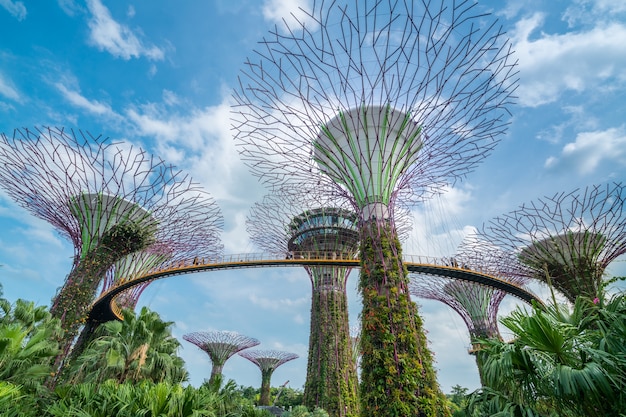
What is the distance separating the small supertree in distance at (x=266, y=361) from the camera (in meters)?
41.4

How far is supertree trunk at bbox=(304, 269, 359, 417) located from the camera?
69.5 ft

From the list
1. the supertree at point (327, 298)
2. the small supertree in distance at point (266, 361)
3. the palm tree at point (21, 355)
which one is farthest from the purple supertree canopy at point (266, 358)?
the palm tree at point (21, 355)

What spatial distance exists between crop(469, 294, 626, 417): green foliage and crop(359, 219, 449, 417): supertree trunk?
2.29 metres

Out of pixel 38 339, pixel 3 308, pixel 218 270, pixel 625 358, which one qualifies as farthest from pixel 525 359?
pixel 218 270

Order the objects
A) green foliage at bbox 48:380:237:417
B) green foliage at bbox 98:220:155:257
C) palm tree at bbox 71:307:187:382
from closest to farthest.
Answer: green foliage at bbox 48:380:237:417 → palm tree at bbox 71:307:187:382 → green foliage at bbox 98:220:155:257

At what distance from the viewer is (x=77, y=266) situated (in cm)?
1811

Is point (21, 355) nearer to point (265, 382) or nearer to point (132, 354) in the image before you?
point (132, 354)

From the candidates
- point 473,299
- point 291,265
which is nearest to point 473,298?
point 473,299

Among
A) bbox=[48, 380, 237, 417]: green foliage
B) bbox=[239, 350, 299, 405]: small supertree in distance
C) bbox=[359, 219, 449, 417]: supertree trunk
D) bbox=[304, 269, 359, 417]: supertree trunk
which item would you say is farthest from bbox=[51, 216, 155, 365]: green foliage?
bbox=[239, 350, 299, 405]: small supertree in distance

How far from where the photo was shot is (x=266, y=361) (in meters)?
41.9

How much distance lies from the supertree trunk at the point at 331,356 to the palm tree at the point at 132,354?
1096 centimetres

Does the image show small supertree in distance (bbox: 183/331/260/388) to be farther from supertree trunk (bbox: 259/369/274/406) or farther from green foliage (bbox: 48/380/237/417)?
green foliage (bbox: 48/380/237/417)

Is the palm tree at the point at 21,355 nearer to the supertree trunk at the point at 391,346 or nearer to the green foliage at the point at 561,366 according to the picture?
the supertree trunk at the point at 391,346

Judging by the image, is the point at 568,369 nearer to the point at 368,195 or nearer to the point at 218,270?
the point at 368,195
